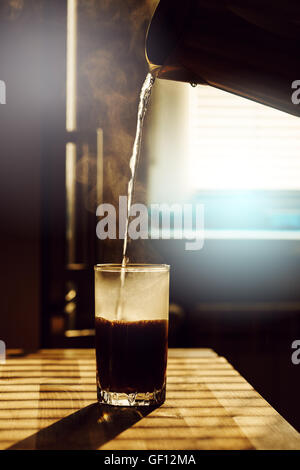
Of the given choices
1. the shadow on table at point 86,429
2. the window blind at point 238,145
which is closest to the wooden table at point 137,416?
the shadow on table at point 86,429

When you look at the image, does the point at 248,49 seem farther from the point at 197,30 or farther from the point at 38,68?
the point at 38,68

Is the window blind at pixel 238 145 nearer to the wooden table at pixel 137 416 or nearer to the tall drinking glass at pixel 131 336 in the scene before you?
the wooden table at pixel 137 416

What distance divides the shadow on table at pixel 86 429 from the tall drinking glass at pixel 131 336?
1.0 inches

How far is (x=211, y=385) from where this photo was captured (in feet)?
2.97

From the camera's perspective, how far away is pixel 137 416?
28.9 inches

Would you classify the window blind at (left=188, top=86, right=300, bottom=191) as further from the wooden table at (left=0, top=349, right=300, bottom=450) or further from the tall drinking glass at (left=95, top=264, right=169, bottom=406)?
the tall drinking glass at (left=95, top=264, right=169, bottom=406)

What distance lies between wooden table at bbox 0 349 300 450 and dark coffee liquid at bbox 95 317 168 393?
0.04m

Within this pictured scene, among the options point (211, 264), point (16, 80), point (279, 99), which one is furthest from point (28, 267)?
point (279, 99)

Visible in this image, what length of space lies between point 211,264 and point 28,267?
3.83ft

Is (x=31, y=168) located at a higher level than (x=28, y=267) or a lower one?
higher

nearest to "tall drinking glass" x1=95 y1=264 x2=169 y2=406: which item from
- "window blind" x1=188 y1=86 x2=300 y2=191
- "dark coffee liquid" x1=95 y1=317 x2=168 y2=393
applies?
"dark coffee liquid" x1=95 y1=317 x2=168 y2=393

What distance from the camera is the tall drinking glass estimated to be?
2.59 feet

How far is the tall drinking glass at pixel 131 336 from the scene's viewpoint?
0.79 metres

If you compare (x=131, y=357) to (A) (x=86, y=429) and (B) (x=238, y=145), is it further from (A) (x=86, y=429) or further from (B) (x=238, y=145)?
(B) (x=238, y=145)
